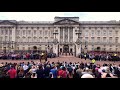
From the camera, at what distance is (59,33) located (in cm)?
7675

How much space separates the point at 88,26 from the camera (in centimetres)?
7731

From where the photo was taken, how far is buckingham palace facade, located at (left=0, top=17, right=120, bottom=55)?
7594 centimetres

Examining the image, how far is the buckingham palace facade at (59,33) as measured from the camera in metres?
75.9

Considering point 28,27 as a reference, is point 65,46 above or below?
below
